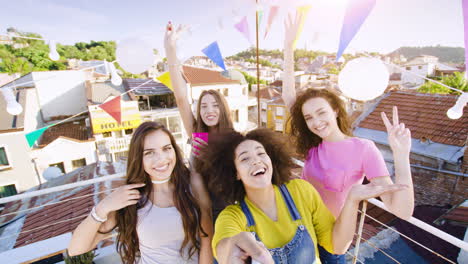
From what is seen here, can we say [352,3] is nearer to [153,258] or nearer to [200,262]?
[200,262]

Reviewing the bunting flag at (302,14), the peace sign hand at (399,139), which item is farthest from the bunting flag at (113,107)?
the peace sign hand at (399,139)

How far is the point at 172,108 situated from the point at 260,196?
13.8m

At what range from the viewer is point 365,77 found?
1.71 metres

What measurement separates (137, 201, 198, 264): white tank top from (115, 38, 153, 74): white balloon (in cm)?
176

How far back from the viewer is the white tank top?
1321 millimetres

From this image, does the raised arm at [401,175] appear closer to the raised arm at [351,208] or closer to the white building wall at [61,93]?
the raised arm at [351,208]

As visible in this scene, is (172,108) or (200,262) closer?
(200,262)

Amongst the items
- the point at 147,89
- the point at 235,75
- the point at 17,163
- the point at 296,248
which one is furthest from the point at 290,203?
the point at 235,75

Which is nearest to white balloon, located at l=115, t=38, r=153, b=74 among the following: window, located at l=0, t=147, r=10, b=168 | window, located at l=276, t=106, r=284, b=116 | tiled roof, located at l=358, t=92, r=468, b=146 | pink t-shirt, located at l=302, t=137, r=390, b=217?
pink t-shirt, located at l=302, t=137, r=390, b=217

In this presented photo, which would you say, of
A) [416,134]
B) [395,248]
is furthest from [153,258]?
[416,134]

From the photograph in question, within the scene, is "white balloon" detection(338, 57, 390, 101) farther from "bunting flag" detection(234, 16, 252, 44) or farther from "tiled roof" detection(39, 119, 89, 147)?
"tiled roof" detection(39, 119, 89, 147)

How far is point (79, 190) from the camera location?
4.73m

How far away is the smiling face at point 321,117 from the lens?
1.54 meters

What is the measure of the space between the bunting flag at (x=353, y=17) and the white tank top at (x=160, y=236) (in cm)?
163
